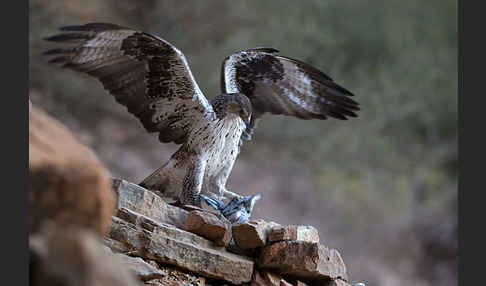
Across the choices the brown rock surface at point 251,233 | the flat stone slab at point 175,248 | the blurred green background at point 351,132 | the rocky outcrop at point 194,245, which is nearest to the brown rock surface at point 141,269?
the rocky outcrop at point 194,245

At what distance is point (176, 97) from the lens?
2.65m

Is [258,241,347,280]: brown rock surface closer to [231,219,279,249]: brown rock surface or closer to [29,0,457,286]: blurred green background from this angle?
[231,219,279,249]: brown rock surface

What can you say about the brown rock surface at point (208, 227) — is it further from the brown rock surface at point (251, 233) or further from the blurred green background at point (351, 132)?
the blurred green background at point (351, 132)

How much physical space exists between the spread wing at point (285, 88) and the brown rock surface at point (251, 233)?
67cm

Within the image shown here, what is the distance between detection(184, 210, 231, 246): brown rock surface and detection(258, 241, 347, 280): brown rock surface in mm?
192

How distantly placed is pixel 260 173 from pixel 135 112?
11.1 feet

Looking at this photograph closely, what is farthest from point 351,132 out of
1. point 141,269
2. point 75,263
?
point 75,263

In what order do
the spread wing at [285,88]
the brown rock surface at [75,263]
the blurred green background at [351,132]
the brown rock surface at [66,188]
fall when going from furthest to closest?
the blurred green background at [351,132], the spread wing at [285,88], the brown rock surface at [66,188], the brown rock surface at [75,263]

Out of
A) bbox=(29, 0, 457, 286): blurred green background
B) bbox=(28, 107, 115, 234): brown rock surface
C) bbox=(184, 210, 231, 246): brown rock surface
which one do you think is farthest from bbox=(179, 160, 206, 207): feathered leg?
bbox=(29, 0, 457, 286): blurred green background

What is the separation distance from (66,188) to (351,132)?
4929 mm

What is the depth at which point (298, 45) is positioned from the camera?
200 inches

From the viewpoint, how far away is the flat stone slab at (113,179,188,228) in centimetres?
225

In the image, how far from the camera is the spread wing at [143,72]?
2498mm

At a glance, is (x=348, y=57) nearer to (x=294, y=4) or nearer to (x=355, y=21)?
(x=355, y=21)
